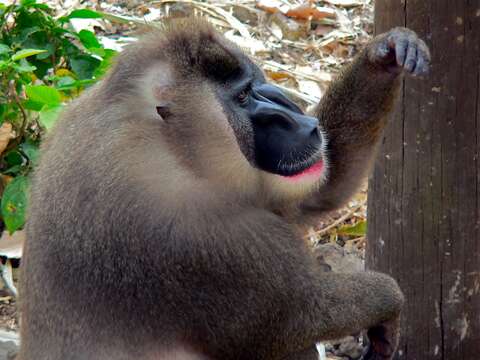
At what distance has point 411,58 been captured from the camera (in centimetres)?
352

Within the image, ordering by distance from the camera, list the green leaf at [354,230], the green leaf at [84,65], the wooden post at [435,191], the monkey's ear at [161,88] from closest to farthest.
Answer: the monkey's ear at [161,88] → the wooden post at [435,191] → the green leaf at [84,65] → the green leaf at [354,230]

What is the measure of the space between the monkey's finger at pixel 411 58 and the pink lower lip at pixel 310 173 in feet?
1.53

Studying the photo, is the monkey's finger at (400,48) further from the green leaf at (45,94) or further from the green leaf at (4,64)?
the green leaf at (4,64)

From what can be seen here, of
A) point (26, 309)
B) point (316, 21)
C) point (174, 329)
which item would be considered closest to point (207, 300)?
point (174, 329)

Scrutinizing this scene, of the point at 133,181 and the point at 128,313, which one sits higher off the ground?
the point at 133,181

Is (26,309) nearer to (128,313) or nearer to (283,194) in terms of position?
(128,313)

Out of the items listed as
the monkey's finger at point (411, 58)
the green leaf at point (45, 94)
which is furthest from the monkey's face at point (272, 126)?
the green leaf at point (45, 94)

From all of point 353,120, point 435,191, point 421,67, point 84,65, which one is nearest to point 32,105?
point 84,65

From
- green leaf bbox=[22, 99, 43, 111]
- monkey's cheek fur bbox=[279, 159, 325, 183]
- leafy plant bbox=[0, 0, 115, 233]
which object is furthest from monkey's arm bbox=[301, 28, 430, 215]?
green leaf bbox=[22, 99, 43, 111]

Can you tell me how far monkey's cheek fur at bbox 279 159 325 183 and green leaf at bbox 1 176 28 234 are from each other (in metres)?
1.80

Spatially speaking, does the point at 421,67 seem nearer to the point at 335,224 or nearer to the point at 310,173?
the point at 310,173

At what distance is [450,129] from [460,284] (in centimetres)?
71

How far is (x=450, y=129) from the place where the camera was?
4008 millimetres

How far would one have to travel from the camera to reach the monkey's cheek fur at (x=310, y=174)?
136 inches
